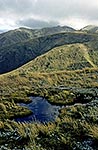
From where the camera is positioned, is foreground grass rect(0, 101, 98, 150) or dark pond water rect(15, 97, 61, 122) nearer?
foreground grass rect(0, 101, 98, 150)

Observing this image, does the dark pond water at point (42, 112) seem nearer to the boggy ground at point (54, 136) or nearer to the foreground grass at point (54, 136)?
the boggy ground at point (54, 136)

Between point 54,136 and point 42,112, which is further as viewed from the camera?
point 42,112

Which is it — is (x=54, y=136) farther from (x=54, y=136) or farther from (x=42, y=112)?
(x=42, y=112)

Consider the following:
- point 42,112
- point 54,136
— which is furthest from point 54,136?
point 42,112

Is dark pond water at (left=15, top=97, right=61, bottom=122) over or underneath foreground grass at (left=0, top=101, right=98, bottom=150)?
underneath

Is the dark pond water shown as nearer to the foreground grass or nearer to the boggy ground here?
the boggy ground

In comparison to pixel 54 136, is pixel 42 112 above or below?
below

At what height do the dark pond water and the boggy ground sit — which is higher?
the boggy ground

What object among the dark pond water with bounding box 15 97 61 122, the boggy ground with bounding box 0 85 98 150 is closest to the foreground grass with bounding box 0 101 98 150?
the boggy ground with bounding box 0 85 98 150

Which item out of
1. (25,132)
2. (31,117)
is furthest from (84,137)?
(31,117)

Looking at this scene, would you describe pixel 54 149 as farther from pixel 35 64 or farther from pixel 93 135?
pixel 35 64
